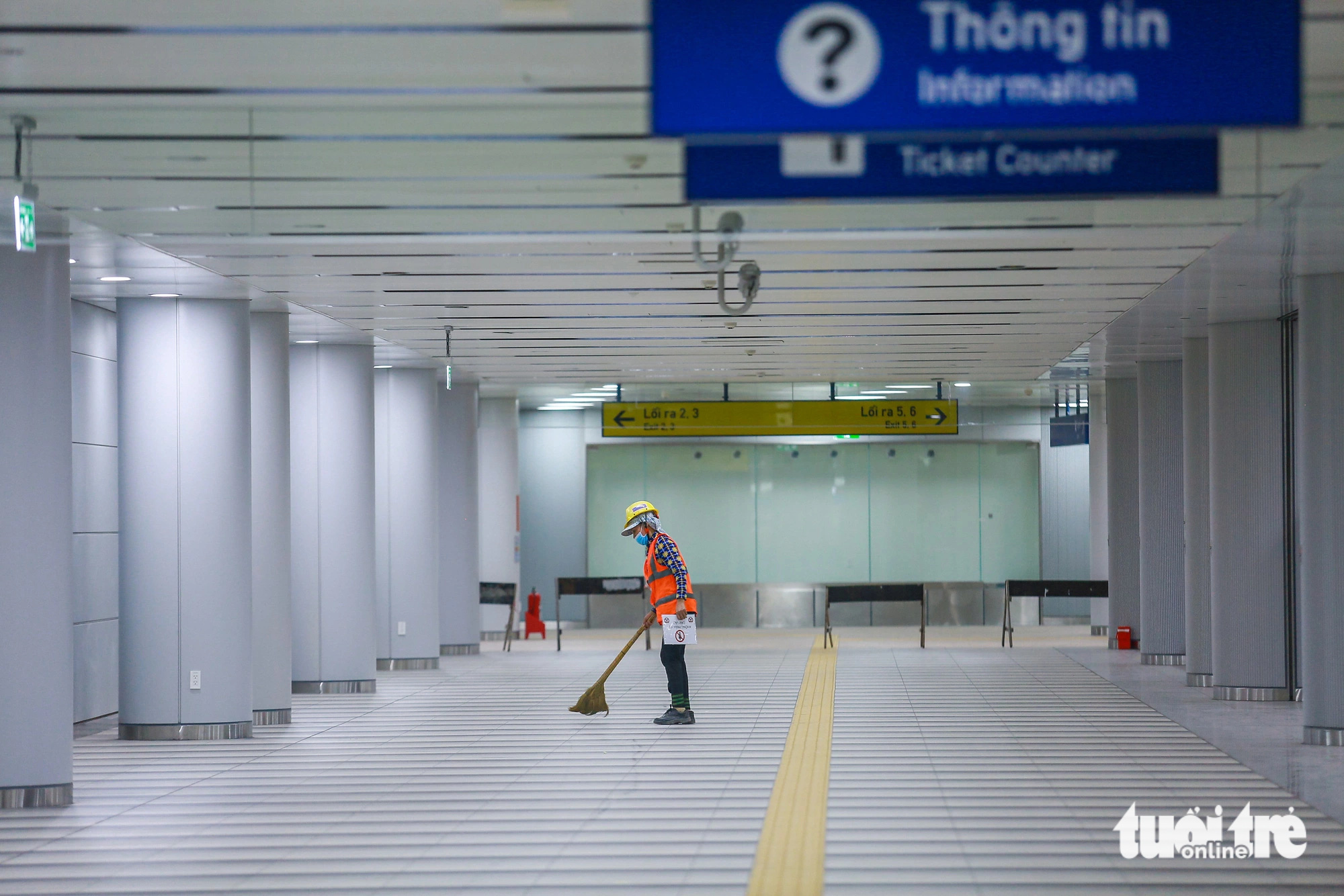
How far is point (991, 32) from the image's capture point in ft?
14.2

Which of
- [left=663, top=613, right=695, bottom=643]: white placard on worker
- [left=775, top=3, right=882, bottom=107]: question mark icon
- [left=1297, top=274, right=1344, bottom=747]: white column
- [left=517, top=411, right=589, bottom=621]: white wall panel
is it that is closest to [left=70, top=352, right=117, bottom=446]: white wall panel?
[left=663, top=613, right=695, bottom=643]: white placard on worker

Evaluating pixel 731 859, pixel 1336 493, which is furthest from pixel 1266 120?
pixel 1336 493

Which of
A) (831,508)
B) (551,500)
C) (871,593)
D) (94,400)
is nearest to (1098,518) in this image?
(871,593)

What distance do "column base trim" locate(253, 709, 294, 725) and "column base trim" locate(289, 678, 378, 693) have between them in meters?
2.23

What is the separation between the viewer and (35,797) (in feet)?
26.5

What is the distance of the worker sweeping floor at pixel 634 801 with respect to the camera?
20.2ft

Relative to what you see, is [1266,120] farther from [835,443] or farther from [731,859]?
[835,443]

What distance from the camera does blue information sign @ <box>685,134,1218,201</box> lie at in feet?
15.7

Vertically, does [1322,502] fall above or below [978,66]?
below

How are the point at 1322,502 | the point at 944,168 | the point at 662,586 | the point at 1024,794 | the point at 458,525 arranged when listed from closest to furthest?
the point at 944,168, the point at 1024,794, the point at 1322,502, the point at 662,586, the point at 458,525

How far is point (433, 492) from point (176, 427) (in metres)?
5.63

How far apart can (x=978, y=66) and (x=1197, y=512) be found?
10.7 m

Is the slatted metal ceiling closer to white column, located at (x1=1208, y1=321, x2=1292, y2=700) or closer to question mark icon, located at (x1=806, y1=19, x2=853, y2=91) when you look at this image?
question mark icon, located at (x1=806, y1=19, x2=853, y2=91)

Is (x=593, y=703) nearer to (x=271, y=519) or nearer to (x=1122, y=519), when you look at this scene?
(x=271, y=519)
